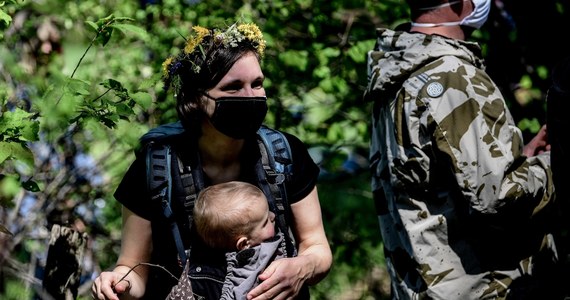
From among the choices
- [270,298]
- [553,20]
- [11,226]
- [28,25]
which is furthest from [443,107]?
[28,25]

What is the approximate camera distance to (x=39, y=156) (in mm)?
6422

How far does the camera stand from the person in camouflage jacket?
12.4 feet

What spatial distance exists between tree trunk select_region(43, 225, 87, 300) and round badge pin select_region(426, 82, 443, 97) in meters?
1.58

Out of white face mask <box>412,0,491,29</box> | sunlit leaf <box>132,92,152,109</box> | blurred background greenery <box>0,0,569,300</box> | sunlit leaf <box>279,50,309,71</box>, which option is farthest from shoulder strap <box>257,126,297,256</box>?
sunlit leaf <box>279,50,309,71</box>

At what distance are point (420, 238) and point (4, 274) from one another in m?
1.61

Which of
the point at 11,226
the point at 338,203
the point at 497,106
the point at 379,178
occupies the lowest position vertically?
the point at 338,203

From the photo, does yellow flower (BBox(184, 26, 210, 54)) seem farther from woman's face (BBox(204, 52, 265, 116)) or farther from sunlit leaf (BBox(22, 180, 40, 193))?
sunlit leaf (BBox(22, 180, 40, 193))

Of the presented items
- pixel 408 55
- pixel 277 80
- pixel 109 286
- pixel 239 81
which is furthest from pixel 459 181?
pixel 277 80

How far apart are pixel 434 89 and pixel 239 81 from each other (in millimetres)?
799

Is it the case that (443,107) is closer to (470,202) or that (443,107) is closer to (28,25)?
(470,202)

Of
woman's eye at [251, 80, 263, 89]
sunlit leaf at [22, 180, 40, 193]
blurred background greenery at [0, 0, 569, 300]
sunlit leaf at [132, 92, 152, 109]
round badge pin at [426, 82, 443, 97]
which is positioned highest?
sunlit leaf at [132, 92, 152, 109]

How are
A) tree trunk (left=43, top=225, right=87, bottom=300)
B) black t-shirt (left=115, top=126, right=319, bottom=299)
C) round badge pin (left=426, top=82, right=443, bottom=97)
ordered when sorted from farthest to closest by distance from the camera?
tree trunk (left=43, top=225, right=87, bottom=300) < round badge pin (left=426, top=82, right=443, bottom=97) < black t-shirt (left=115, top=126, right=319, bottom=299)

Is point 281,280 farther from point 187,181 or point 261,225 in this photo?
point 187,181

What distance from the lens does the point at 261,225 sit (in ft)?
11.5
